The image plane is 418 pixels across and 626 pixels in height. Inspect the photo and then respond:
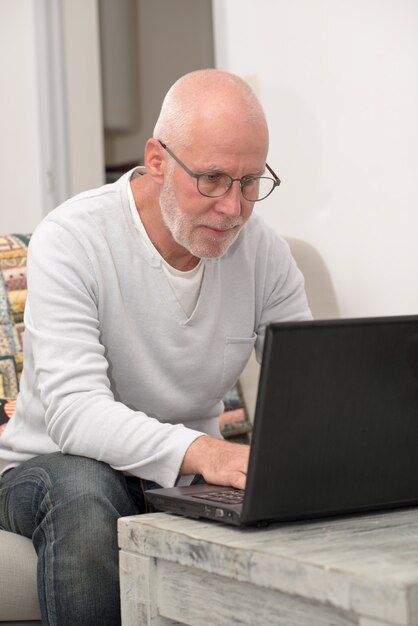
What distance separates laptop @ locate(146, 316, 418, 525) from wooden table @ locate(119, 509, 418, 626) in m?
0.03

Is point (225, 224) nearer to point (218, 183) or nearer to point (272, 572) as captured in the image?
point (218, 183)

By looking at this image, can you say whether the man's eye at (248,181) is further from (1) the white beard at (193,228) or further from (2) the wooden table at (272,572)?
(2) the wooden table at (272,572)

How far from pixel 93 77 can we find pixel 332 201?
58.4 inches

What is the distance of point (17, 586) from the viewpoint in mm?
1423

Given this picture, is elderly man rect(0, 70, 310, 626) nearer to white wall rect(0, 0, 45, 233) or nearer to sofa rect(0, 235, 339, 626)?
sofa rect(0, 235, 339, 626)

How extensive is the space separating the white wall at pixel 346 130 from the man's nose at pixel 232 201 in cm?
88

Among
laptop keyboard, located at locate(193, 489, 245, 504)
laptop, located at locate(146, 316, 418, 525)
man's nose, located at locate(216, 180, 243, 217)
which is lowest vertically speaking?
laptop keyboard, located at locate(193, 489, 245, 504)

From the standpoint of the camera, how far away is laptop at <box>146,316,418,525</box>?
1015 millimetres

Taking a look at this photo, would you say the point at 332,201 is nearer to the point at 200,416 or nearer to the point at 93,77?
the point at 200,416

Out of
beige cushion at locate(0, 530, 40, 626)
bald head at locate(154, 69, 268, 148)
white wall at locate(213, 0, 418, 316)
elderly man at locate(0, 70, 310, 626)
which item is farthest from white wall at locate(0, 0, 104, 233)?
beige cushion at locate(0, 530, 40, 626)

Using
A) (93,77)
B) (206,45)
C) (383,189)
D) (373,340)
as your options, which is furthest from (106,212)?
(93,77)

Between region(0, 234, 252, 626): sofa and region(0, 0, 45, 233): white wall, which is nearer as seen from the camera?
region(0, 234, 252, 626): sofa

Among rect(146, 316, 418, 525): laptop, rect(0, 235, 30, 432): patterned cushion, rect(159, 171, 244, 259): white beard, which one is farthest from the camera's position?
rect(0, 235, 30, 432): patterned cushion

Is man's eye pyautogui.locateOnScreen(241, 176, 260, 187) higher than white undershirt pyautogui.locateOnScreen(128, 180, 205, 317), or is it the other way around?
man's eye pyautogui.locateOnScreen(241, 176, 260, 187)
